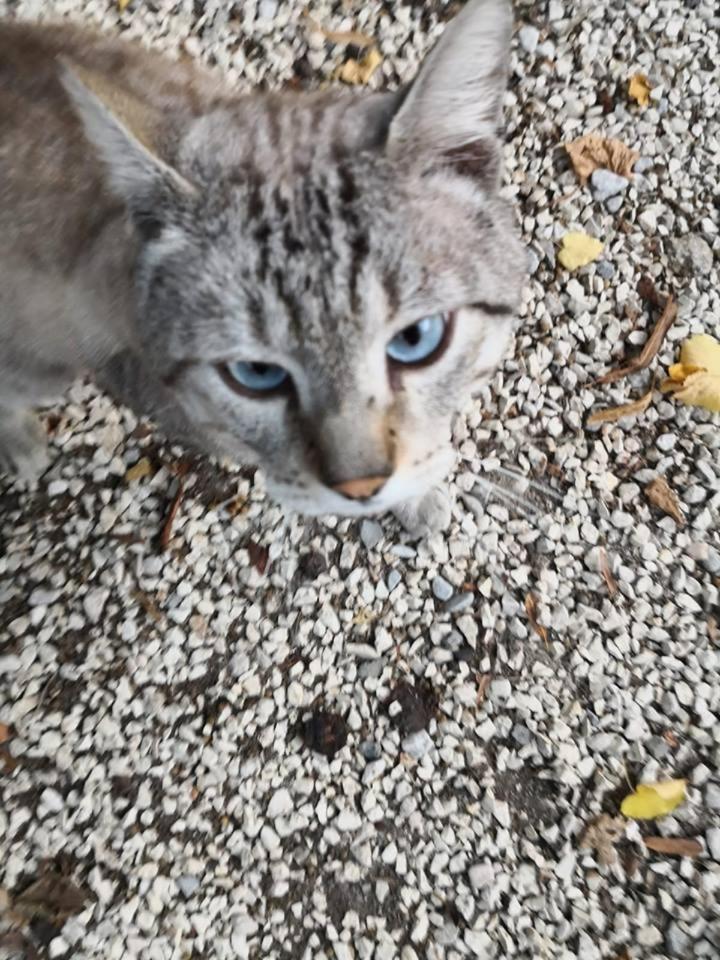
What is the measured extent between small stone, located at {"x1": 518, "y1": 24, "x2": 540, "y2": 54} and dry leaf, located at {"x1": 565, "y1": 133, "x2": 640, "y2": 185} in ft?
1.23

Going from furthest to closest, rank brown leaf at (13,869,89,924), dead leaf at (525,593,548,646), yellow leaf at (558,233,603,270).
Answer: yellow leaf at (558,233,603,270)
dead leaf at (525,593,548,646)
brown leaf at (13,869,89,924)

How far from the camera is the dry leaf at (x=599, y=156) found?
273cm

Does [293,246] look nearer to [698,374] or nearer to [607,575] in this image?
[607,575]

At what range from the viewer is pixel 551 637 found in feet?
7.89

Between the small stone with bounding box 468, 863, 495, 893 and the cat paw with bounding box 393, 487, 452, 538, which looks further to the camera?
the cat paw with bounding box 393, 487, 452, 538

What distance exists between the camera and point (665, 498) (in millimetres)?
2502

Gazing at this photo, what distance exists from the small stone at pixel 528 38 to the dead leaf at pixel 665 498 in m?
1.50

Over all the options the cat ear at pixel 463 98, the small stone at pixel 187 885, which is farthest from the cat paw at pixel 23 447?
the cat ear at pixel 463 98

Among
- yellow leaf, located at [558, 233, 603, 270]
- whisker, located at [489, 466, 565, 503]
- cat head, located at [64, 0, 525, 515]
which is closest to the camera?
cat head, located at [64, 0, 525, 515]

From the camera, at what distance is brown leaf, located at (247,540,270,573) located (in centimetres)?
243

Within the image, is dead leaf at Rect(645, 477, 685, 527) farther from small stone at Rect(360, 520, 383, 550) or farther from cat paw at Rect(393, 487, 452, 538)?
small stone at Rect(360, 520, 383, 550)

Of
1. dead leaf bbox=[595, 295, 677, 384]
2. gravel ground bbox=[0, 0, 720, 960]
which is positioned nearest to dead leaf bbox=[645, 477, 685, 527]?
gravel ground bbox=[0, 0, 720, 960]

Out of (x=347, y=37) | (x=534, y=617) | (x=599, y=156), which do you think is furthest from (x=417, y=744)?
(x=347, y=37)

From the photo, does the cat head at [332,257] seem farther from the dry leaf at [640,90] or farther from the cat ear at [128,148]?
the dry leaf at [640,90]
